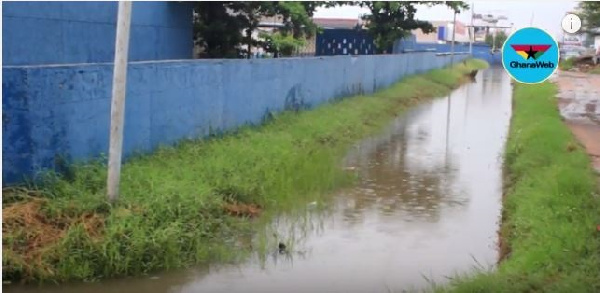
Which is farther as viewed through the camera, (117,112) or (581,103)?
(581,103)

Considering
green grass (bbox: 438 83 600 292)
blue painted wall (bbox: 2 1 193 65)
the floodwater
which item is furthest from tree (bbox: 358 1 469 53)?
green grass (bbox: 438 83 600 292)

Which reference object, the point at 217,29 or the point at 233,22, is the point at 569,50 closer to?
the point at 233,22

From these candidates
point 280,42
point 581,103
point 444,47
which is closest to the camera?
point 280,42

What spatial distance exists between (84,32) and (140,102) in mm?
3363

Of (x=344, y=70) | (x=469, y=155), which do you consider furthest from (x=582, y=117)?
(x=344, y=70)

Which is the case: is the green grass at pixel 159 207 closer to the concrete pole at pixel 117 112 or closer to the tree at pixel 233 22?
the concrete pole at pixel 117 112

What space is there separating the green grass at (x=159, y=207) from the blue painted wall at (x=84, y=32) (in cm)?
275

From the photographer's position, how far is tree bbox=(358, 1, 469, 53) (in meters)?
23.3

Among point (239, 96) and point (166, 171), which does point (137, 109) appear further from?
point (239, 96)

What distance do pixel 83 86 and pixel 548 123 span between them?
8432 millimetres

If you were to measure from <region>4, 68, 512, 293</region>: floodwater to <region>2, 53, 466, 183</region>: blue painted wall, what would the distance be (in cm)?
166

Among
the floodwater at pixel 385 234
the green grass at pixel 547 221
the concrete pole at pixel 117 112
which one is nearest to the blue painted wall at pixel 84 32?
the concrete pole at pixel 117 112

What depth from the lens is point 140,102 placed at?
7.96m

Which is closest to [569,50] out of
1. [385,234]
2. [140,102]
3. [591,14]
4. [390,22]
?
[591,14]
